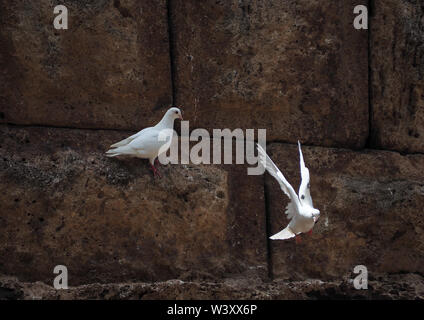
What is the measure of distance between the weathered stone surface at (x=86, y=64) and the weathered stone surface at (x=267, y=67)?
240 mm

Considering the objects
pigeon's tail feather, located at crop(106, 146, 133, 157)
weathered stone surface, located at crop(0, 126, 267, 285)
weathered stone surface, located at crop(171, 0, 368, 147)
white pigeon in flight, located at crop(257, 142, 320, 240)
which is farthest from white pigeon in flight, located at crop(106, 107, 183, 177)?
white pigeon in flight, located at crop(257, 142, 320, 240)

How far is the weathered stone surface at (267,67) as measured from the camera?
18.5 feet

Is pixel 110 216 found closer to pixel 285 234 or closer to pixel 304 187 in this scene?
pixel 285 234

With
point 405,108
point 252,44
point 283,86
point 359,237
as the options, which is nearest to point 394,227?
point 359,237

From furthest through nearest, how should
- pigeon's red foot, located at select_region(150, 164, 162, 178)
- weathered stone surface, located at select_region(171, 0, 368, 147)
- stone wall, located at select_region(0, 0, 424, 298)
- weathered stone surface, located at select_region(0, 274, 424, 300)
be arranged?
weathered stone surface, located at select_region(171, 0, 368, 147)
pigeon's red foot, located at select_region(150, 164, 162, 178)
stone wall, located at select_region(0, 0, 424, 298)
weathered stone surface, located at select_region(0, 274, 424, 300)

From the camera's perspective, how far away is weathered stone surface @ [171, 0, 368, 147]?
5.63 m

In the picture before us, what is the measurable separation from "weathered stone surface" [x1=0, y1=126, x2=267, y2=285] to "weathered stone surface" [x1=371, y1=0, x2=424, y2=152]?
150cm

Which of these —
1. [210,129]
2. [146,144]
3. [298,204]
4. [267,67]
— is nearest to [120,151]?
[146,144]

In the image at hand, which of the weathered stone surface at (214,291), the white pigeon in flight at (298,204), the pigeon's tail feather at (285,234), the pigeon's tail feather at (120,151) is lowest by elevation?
the weathered stone surface at (214,291)

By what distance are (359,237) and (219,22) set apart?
2.17m

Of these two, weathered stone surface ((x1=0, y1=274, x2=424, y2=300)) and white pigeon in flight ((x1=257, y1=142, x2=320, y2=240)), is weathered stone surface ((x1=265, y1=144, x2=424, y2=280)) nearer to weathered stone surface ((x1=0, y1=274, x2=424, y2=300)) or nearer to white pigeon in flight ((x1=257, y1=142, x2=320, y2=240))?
weathered stone surface ((x1=0, y1=274, x2=424, y2=300))

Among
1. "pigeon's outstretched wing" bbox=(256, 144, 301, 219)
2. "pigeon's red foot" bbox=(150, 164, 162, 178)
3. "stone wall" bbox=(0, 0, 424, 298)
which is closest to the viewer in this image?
"pigeon's outstretched wing" bbox=(256, 144, 301, 219)

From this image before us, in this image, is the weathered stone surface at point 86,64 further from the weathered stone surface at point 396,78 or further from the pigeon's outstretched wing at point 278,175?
the weathered stone surface at point 396,78

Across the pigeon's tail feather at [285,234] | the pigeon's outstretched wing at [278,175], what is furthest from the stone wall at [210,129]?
the pigeon's outstretched wing at [278,175]
